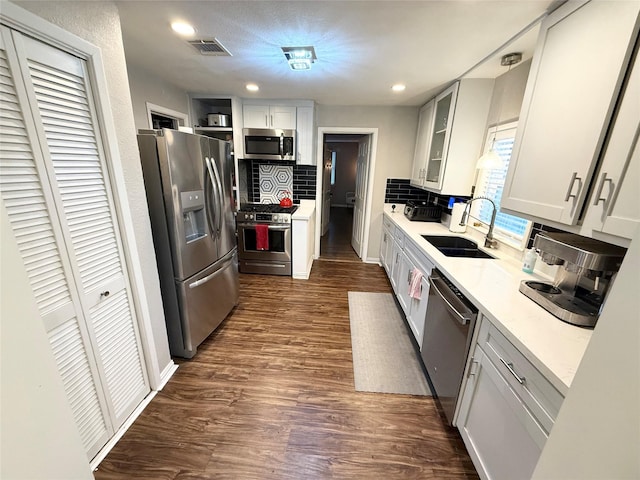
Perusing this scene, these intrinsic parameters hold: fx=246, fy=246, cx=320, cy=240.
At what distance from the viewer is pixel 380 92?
283 centimetres

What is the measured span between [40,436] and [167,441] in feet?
3.40

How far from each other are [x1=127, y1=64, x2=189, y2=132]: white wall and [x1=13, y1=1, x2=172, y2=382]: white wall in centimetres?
102

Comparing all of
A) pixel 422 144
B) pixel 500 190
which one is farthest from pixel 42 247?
pixel 422 144

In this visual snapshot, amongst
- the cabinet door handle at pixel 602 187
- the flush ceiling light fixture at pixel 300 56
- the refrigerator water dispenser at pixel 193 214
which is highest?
the flush ceiling light fixture at pixel 300 56

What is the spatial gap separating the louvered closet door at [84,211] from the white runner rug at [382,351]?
155 cm

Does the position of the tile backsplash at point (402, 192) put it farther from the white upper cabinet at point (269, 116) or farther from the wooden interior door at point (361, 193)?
the white upper cabinet at point (269, 116)

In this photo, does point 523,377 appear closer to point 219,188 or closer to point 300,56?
point 219,188

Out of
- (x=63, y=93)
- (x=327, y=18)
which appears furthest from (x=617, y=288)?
(x=63, y=93)

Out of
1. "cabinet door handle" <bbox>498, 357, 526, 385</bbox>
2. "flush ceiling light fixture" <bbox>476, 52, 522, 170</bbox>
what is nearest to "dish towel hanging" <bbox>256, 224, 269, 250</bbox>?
"flush ceiling light fixture" <bbox>476, 52, 522, 170</bbox>

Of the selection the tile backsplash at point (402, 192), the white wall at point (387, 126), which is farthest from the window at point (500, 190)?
the white wall at point (387, 126)

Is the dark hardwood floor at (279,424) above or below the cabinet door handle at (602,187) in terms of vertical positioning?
below

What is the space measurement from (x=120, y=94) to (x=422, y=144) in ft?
10.2

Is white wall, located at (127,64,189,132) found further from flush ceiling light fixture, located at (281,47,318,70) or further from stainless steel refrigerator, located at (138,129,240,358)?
flush ceiling light fixture, located at (281,47,318,70)

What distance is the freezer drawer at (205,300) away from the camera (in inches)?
74.6
